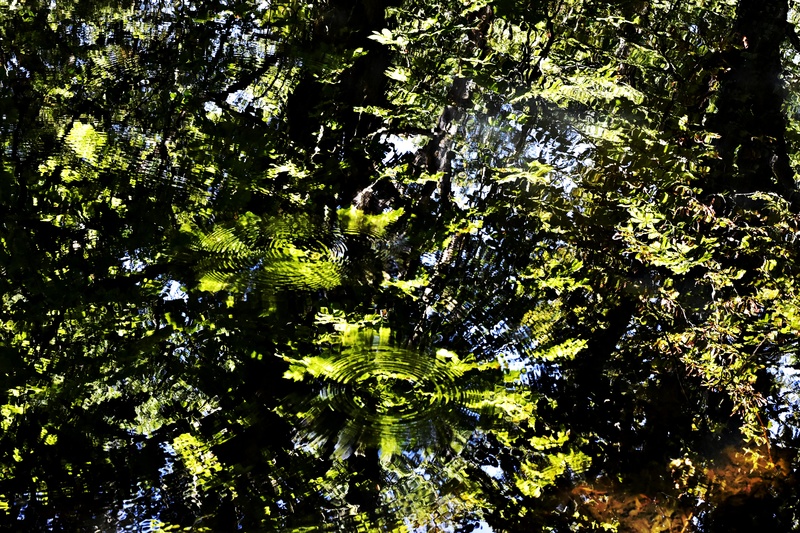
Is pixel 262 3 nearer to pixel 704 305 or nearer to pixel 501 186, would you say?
pixel 501 186

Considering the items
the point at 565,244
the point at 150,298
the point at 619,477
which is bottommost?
the point at 619,477

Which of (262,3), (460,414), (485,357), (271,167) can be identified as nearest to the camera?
(460,414)

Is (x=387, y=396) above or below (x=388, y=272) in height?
below

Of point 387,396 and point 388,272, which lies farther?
point 388,272

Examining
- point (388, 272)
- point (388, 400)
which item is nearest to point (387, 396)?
point (388, 400)

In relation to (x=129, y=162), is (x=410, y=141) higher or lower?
higher

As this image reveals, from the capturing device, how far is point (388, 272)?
6.88 feet

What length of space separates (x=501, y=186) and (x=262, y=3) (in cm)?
121

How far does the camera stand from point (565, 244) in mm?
2738

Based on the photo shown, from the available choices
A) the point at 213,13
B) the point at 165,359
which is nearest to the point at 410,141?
the point at 213,13

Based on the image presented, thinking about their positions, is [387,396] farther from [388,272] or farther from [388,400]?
[388,272]

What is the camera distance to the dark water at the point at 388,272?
5.69ft

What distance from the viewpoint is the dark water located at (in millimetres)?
1734

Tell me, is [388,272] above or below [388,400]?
above
